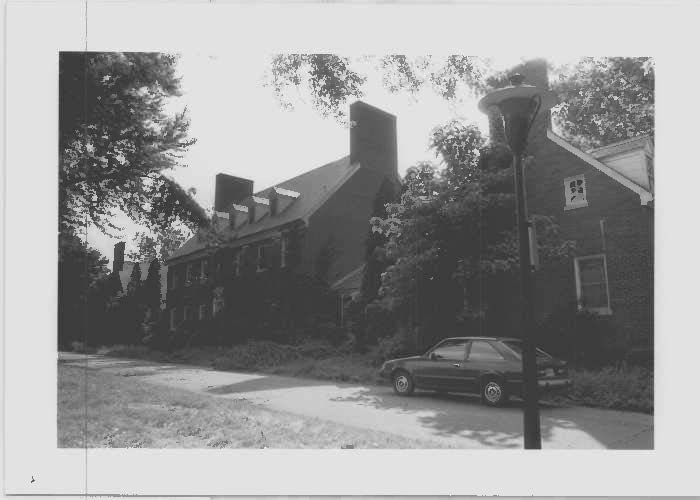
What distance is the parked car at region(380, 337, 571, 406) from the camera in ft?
25.3

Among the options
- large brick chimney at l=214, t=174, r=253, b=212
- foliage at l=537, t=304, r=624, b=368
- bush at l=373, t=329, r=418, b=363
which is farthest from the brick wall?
large brick chimney at l=214, t=174, r=253, b=212

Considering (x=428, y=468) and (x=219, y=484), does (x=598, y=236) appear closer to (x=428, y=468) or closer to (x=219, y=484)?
(x=428, y=468)

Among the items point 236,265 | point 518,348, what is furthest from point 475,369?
point 236,265

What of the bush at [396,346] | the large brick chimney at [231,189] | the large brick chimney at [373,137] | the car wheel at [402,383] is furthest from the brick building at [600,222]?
the large brick chimney at [231,189]

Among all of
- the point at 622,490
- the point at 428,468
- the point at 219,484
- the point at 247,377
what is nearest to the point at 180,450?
the point at 219,484

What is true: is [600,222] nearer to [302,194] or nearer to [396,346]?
[396,346]

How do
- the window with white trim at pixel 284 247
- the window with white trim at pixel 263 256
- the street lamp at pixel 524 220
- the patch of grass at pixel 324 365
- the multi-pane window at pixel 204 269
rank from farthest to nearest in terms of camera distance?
the window with white trim at pixel 284 247, the window with white trim at pixel 263 256, the multi-pane window at pixel 204 269, the patch of grass at pixel 324 365, the street lamp at pixel 524 220

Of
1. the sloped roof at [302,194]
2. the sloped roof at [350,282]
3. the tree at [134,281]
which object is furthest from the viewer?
the sloped roof at [350,282]

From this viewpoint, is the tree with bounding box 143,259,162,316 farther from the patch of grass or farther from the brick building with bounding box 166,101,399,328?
the patch of grass

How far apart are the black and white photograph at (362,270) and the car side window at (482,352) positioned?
0.04m

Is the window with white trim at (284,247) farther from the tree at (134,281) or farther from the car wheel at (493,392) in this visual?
the car wheel at (493,392)

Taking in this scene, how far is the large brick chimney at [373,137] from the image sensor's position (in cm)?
820

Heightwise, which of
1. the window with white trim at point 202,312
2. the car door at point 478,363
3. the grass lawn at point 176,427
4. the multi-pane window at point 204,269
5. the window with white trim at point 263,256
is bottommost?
the grass lawn at point 176,427

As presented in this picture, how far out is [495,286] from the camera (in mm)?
9156
